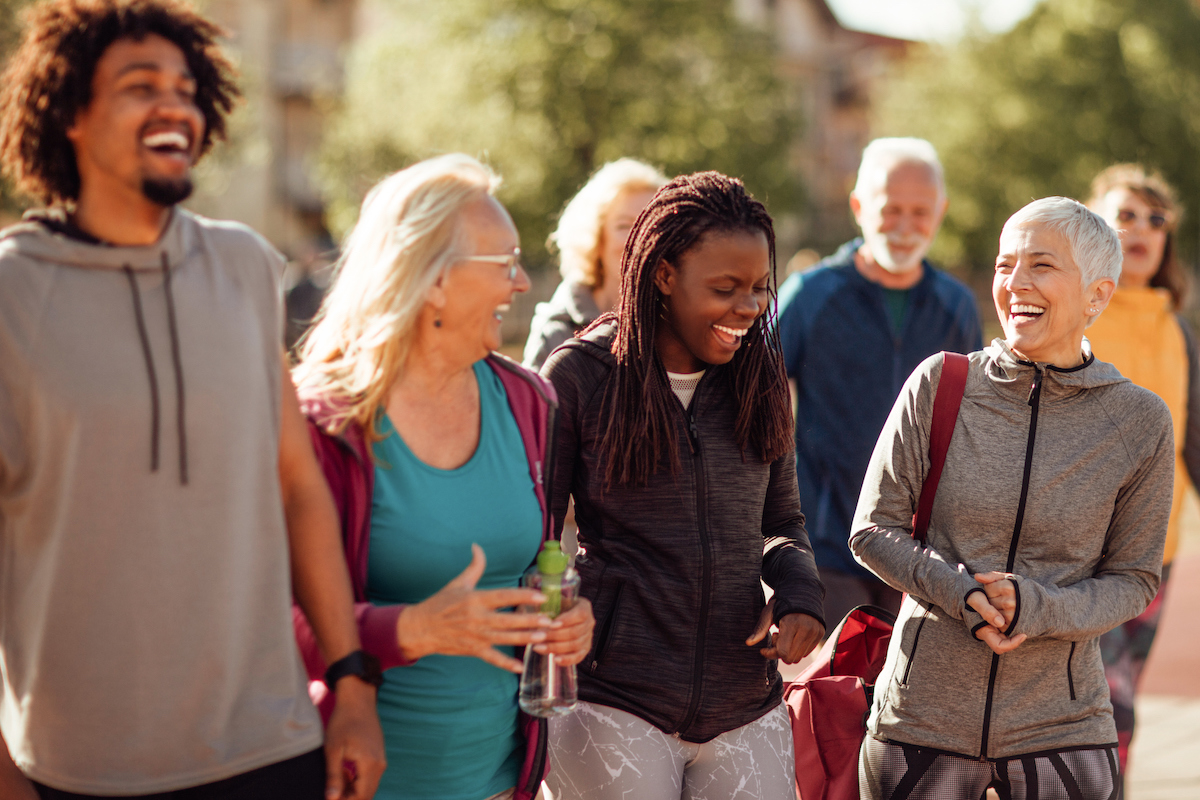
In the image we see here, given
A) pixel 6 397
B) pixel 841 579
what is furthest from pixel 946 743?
pixel 6 397

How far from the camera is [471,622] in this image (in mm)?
2037

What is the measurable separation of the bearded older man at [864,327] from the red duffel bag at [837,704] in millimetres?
742

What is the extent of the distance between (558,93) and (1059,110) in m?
12.8

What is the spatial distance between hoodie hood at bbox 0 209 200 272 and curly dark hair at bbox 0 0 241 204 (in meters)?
0.07

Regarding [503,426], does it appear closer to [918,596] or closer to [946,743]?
[918,596]

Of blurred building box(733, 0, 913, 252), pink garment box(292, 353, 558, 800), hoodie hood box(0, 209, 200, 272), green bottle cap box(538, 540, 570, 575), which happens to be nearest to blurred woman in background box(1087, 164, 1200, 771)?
green bottle cap box(538, 540, 570, 575)

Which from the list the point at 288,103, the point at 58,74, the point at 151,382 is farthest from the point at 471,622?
the point at 288,103

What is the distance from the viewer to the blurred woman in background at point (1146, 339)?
4008 mm

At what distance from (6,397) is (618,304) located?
1.45 meters

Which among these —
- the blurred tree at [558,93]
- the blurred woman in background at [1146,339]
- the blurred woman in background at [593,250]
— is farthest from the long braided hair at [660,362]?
the blurred tree at [558,93]

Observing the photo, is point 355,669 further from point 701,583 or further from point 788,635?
point 788,635

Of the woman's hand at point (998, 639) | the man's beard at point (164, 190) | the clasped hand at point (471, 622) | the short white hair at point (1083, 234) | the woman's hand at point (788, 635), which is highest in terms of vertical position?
the short white hair at point (1083, 234)

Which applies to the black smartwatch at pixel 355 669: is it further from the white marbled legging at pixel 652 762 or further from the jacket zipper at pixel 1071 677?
the jacket zipper at pixel 1071 677

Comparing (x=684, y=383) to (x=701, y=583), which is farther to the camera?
(x=684, y=383)
